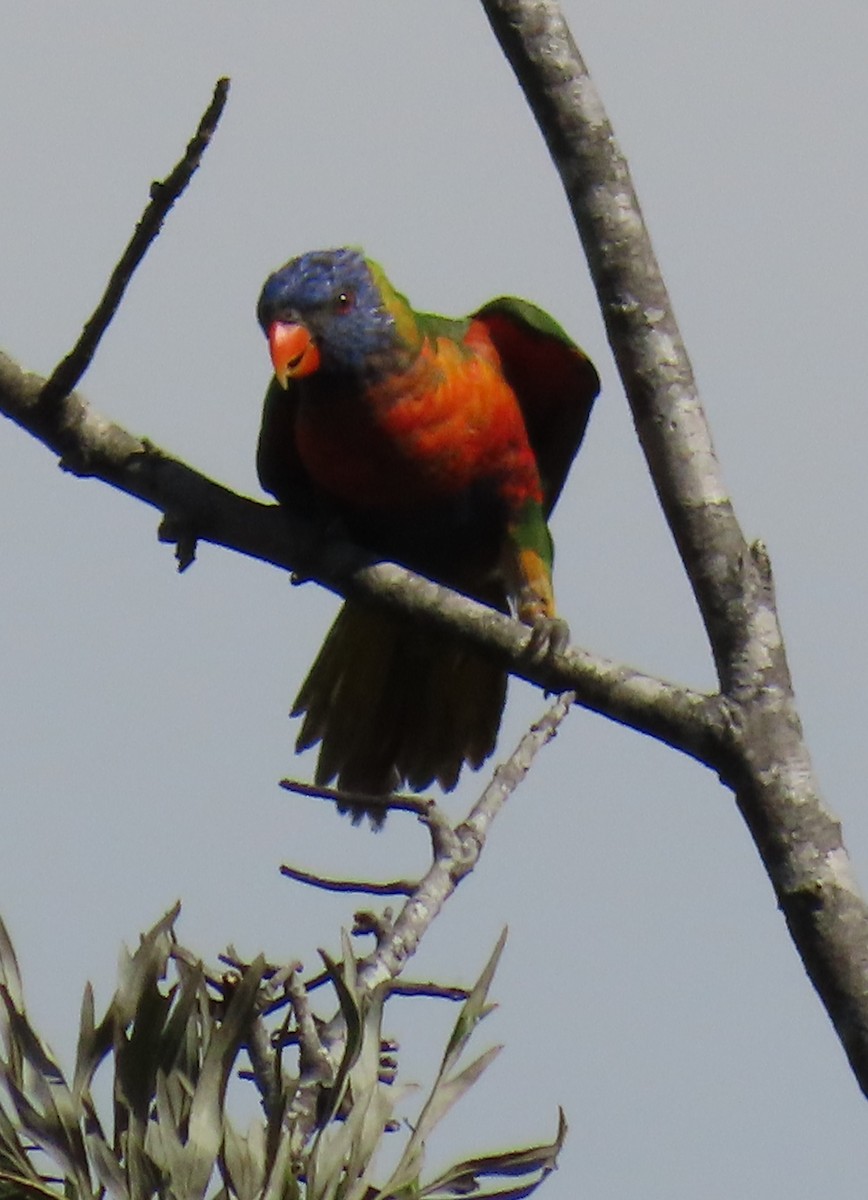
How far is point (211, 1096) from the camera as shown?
2.07 m

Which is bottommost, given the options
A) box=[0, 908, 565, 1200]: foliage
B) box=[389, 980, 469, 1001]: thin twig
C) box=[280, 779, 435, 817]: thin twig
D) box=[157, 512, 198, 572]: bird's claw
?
box=[0, 908, 565, 1200]: foliage

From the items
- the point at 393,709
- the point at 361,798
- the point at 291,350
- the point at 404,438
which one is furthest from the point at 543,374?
the point at 361,798

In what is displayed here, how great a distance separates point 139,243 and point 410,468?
1.76 metres

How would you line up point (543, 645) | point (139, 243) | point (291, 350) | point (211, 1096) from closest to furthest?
point (211, 1096) → point (139, 243) → point (543, 645) → point (291, 350)

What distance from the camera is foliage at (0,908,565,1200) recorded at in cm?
200

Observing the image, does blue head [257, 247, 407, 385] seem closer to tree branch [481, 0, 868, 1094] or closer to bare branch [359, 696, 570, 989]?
tree branch [481, 0, 868, 1094]

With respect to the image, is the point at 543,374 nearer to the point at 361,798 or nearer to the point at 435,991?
the point at 361,798

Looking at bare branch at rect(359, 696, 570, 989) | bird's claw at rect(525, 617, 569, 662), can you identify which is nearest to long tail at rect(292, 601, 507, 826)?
bird's claw at rect(525, 617, 569, 662)

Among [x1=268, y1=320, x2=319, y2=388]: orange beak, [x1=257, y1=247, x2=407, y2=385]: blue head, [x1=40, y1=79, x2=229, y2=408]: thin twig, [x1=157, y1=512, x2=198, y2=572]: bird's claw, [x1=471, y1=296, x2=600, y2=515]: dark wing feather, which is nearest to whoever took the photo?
[x1=40, y1=79, x2=229, y2=408]: thin twig

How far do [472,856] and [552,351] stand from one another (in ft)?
8.76

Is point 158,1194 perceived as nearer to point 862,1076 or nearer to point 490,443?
point 862,1076

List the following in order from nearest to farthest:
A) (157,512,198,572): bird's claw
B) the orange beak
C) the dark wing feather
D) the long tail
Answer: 1. (157,512,198,572): bird's claw
2. the orange beak
3. the dark wing feather
4. the long tail

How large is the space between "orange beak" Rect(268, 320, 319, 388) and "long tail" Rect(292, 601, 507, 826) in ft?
2.64

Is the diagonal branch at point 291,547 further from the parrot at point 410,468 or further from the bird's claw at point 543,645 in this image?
the parrot at point 410,468
